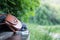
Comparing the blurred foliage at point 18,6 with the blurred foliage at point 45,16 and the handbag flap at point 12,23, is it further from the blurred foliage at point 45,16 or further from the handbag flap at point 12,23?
the blurred foliage at point 45,16

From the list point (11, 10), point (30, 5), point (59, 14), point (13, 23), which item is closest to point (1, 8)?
point (11, 10)

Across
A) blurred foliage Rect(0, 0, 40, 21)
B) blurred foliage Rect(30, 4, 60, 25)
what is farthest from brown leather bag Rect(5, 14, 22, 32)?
blurred foliage Rect(30, 4, 60, 25)

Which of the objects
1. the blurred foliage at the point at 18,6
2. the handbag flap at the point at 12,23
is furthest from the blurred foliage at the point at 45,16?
the handbag flap at the point at 12,23

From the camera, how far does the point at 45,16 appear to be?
45.1 feet

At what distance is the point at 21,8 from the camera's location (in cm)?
536

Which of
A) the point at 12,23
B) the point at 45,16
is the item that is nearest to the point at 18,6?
the point at 12,23

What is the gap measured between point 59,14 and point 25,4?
923cm

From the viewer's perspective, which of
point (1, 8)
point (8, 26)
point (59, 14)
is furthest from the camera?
point (59, 14)

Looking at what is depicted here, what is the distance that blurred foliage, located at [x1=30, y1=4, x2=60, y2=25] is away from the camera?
1327cm

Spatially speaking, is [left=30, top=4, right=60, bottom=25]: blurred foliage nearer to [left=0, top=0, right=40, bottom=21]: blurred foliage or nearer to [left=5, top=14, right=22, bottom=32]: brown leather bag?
[left=0, top=0, right=40, bottom=21]: blurred foliage

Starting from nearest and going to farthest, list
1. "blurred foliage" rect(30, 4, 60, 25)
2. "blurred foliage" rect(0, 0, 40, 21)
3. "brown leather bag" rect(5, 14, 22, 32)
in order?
"brown leather bag" rect(5, 14, 22, 32), "blurred foliage" rect(0, 0, 40, 21), "blurred foliage" rect(30, 4, 60, 25)

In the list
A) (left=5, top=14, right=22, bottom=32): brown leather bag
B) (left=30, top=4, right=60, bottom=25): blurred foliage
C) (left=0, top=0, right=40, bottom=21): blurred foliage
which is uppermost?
(left=30, top=4, right=60, bottom=25): blurred foliage

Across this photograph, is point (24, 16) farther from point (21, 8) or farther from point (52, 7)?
point (52, 7)

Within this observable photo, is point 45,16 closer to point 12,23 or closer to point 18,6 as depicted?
point 18,6
